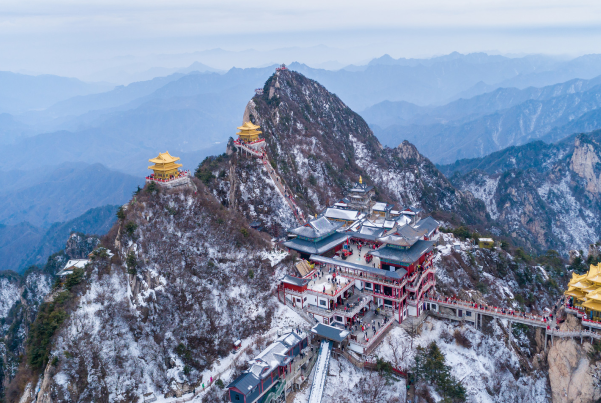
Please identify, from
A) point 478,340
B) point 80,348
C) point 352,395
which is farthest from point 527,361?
point 80,348

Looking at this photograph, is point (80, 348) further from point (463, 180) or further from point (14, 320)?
point (463, 180)

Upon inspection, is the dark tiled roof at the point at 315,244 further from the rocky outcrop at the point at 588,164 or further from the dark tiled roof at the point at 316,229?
the rocky outcrop at the point at 588,164

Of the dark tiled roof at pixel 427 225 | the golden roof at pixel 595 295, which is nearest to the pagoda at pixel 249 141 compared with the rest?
the dark tiled roof at pixel 427 225

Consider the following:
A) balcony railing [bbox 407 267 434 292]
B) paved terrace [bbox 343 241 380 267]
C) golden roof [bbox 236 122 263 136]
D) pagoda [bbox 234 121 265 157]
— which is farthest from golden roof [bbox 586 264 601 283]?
golden roof [bbox 236 122 263 136]

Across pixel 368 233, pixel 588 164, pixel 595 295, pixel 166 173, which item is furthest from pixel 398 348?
pixel 588 164

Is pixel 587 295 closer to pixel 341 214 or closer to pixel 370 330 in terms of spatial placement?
pixel 370 330

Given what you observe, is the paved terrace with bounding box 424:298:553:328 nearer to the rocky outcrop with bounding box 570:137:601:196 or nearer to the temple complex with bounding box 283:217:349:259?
the temple complex with bounding box 283:217:349:259
